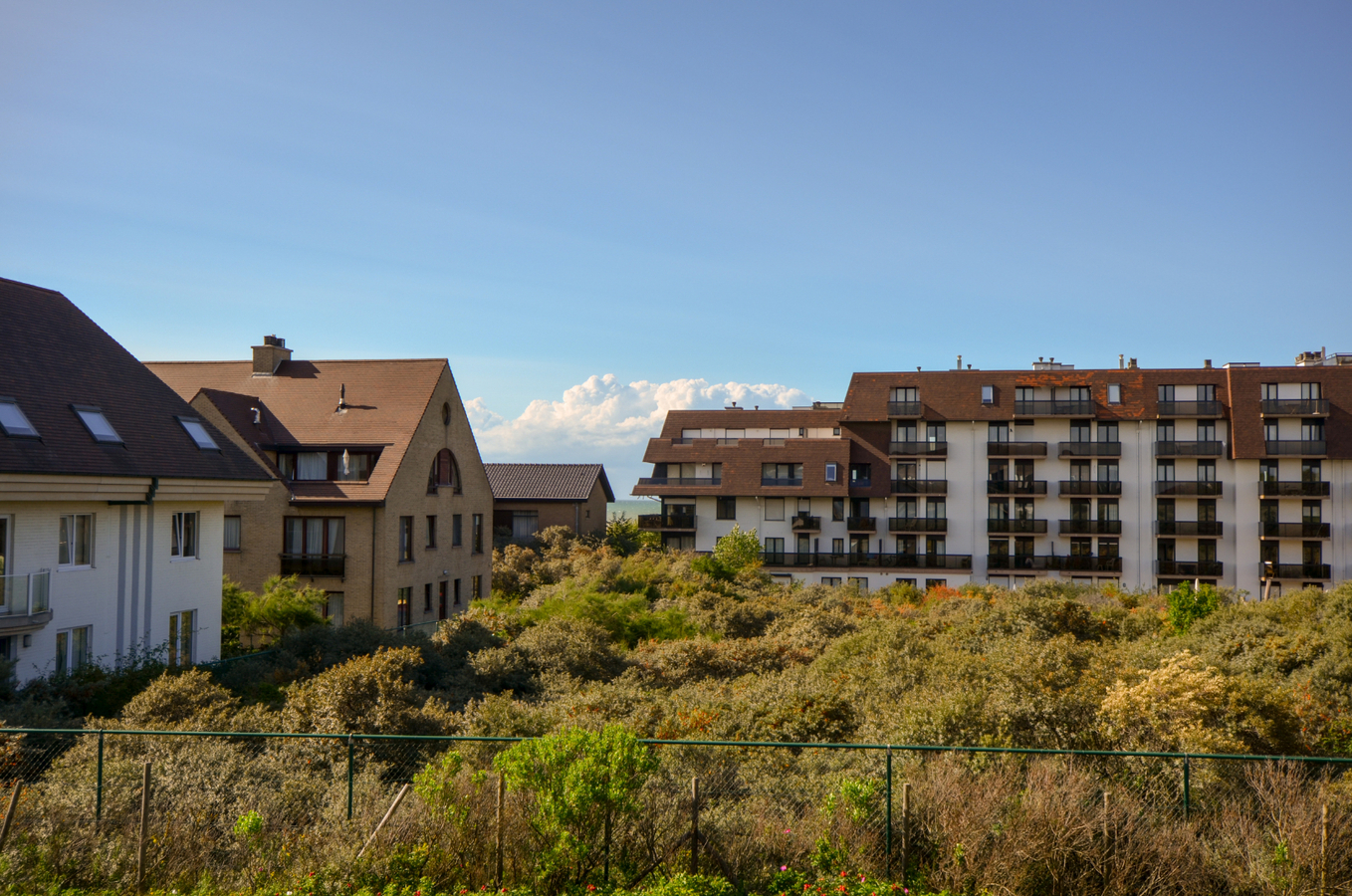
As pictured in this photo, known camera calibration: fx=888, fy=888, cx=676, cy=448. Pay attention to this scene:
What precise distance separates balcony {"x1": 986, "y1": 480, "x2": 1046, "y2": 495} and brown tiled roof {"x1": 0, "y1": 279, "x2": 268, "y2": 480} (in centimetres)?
4089

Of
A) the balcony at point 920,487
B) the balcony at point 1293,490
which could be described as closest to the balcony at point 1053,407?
the balcony at point 920,487

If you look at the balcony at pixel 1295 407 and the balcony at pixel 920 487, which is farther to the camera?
the balcony at pixel 920 487

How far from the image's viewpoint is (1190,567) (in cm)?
4938

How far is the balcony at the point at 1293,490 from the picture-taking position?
157 ft

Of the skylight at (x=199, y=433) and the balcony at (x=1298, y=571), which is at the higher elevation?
the skylight at (x=199, y=433)

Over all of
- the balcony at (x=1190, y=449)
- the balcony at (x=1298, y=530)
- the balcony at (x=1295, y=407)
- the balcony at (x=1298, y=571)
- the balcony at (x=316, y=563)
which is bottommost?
the balcony at (x=1298, y=571)

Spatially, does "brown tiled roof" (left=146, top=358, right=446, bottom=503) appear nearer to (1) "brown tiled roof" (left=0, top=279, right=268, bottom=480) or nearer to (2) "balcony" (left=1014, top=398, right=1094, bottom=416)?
(1) "brown tiled roof" (left=0, top=279, right=268, bottom=480)

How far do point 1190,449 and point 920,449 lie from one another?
571 inches

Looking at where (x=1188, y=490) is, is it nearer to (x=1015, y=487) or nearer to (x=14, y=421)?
(x=1015, y=487)

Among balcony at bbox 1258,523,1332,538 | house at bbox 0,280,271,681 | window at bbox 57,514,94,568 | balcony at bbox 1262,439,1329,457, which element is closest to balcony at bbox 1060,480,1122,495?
balcony at bbox 1262,439,1329,457

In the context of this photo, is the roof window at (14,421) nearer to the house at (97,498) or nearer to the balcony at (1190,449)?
the house at (97,498)

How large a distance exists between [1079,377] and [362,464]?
4056 centimetres

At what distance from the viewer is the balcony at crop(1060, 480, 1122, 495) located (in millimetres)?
50562

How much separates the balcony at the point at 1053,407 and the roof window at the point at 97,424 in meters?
45.4
